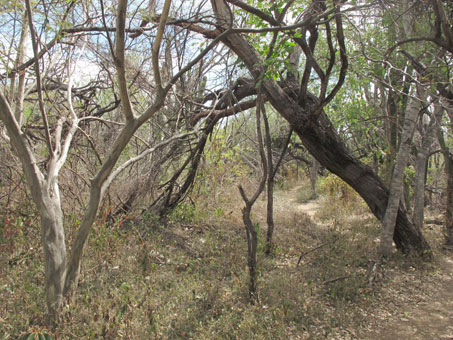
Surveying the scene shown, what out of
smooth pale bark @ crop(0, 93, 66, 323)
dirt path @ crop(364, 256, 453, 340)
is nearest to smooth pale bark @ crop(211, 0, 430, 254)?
dirt path @ crop(364, 256, 453, 340)

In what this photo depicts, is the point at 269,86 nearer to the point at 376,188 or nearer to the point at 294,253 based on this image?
the point at 376,188

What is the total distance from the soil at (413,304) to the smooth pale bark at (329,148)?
45 cm

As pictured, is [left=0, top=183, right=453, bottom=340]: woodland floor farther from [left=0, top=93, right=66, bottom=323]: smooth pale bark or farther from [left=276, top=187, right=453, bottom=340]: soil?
[left=0, top=93, right=66, bottom=323]: smooth pale bark

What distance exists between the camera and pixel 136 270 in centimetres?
433

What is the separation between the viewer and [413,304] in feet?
12.8

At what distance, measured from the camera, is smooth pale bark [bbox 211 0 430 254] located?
498cm

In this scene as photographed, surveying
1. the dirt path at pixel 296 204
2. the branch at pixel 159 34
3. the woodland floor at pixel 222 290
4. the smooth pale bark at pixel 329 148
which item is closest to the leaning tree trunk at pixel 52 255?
the woodland floor at pixel 222 290

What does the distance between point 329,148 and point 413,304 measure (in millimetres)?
2403

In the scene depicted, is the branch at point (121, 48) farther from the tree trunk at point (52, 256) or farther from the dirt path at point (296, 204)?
the dirt path at point (296, 204)

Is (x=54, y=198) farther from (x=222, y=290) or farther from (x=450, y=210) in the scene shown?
(x=450, y=210)

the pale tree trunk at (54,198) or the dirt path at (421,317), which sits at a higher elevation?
the pale tree trunk at (54,198)

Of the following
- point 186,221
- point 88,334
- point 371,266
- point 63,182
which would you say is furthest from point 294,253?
point 63,182

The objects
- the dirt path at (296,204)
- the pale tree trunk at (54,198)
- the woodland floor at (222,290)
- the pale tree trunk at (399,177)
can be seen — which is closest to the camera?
the pale tree trunk at (54,198)

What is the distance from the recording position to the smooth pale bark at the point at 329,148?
4.98 metres
